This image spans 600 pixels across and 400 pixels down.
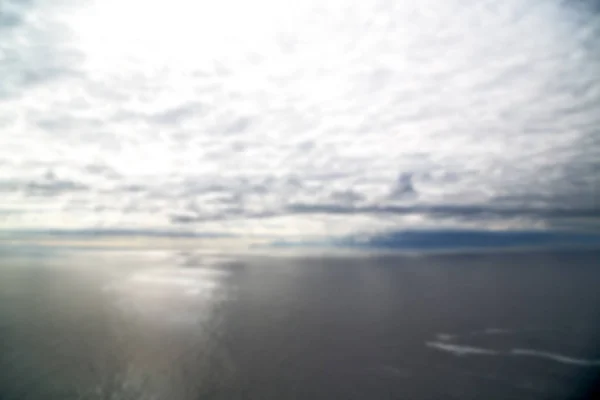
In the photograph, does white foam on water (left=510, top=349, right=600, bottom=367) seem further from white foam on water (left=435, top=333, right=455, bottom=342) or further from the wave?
white foam on water (left=435, top=333, right=455, bottom=342)

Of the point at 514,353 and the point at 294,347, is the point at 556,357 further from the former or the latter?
the point at 294,347

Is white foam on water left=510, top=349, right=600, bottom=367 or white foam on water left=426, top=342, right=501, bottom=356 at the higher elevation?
white foam on water left=426, top=342, right=501, bottom=356

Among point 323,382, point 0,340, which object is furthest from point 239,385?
point 0,340

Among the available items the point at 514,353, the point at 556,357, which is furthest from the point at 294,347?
the point at 556,357

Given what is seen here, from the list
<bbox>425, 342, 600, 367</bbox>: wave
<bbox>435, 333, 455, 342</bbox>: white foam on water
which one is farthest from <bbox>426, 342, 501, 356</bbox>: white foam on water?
<bbox>435, 333, 455, 342</bbox>: white foam on water

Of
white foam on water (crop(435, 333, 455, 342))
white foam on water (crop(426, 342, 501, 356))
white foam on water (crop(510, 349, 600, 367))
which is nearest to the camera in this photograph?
white foam on water (crop(510, 349, 600, 367))

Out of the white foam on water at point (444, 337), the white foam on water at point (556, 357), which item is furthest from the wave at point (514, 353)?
the white foam on water at point (444, 337)

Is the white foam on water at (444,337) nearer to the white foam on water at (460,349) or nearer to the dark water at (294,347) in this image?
the dark water at (294,347)
